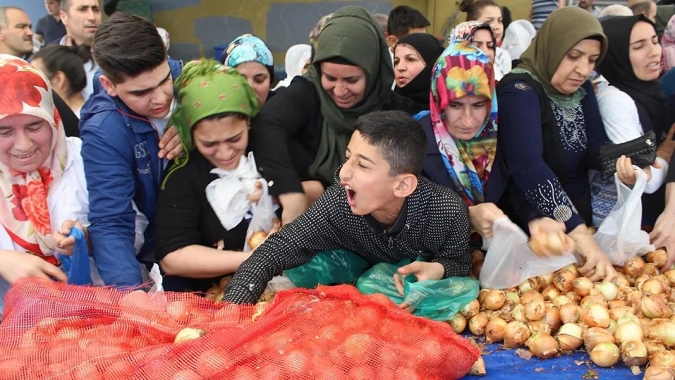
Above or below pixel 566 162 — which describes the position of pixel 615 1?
above

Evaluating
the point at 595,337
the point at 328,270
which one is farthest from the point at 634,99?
the point at 328,270

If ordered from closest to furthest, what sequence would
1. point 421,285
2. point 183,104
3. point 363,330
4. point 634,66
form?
point 363,330
point 421,285
point 183,104
point 634,66

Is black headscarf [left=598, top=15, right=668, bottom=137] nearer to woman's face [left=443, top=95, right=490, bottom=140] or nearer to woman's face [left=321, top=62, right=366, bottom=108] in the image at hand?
woman's face [left=443, top=95, right=490, bottom=140]

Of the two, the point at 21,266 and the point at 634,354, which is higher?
the point at 21,266

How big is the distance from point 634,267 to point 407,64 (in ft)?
4.94

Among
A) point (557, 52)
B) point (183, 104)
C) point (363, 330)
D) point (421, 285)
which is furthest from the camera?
point (557, 52)

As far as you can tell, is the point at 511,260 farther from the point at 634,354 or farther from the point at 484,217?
the point at 634,354

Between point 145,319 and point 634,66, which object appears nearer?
point 145,319

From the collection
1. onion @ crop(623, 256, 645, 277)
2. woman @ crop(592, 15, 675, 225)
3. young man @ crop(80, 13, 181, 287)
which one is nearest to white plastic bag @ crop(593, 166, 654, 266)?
onion @ crop(623, 256, 645, 277)

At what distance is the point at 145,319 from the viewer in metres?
1.56

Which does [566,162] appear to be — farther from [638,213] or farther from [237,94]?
[237,94]

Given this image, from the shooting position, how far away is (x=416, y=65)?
295cm

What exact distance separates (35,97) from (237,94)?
2.15 ft

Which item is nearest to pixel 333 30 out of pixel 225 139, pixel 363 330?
pixel 225 139
